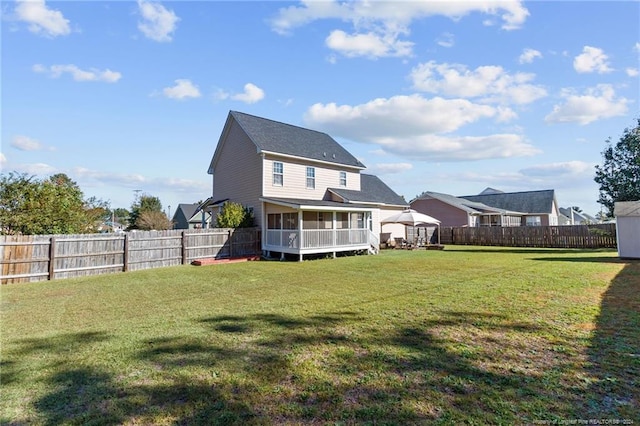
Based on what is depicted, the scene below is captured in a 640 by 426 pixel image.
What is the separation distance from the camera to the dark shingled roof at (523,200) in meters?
33.8

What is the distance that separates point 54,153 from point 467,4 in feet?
86.0

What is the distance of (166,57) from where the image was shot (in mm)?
13094

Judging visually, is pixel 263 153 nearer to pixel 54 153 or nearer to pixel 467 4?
pixel 467 4

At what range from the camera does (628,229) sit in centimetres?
1351

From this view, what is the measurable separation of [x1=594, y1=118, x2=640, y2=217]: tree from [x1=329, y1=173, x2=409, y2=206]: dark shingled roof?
687 inches

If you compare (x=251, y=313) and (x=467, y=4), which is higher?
(x=467, y=4)

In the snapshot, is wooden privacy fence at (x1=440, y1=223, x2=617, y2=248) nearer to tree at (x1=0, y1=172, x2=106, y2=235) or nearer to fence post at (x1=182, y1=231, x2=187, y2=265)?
fence post at (x1=182, y1=231, x2=187, y2=265)

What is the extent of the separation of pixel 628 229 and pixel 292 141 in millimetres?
17068

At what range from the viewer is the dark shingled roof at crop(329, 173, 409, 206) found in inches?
790

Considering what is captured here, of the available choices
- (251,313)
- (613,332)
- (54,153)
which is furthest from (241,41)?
(54,153)

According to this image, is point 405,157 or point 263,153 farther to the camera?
point 405,157

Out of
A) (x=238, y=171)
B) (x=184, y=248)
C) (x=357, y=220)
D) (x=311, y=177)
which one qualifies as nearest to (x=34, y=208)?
(x=184, y=248)

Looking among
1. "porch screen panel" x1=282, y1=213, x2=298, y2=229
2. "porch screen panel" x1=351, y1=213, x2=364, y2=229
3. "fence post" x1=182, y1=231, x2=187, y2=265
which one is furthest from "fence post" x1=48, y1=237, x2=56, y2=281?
"porch screen panel" x1=351, y1=213, x2=364, y2=229

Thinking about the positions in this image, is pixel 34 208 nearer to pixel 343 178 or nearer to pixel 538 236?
pixel 343 178
